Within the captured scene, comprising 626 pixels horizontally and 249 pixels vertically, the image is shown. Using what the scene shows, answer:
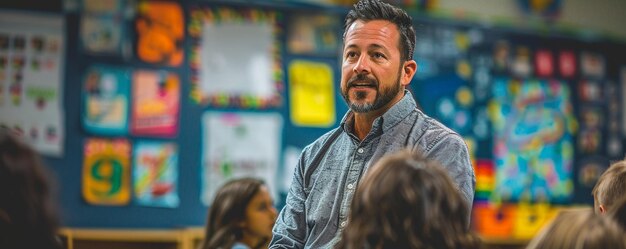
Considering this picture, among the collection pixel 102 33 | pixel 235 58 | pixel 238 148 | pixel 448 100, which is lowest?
pixel 238 148

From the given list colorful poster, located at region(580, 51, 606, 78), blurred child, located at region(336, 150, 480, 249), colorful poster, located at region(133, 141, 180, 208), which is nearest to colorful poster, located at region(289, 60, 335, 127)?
colorful poster, located at region(133, 141, 180, 208)

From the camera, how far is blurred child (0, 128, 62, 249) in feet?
5.57

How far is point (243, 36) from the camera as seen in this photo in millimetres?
5102

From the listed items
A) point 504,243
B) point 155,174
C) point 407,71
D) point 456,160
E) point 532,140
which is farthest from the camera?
point 532,140

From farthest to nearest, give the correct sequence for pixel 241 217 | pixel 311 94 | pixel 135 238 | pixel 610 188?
pixel 311 94 < pixel 135 238 < pixel 241 217 < pixel 610 188

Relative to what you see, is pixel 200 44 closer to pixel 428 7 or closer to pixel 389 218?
pixel 428 7

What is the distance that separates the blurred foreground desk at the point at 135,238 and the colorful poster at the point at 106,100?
518 mm

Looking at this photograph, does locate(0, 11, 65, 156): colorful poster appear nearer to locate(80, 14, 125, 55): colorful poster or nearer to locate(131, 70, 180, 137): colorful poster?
locate(80, 14, 125, 55): colorful poster

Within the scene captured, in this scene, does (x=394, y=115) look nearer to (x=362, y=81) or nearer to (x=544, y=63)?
(x=362, y=81)

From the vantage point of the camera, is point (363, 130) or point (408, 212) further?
point (363, 130)

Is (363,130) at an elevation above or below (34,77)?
above

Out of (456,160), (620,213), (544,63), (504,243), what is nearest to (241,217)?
A: (456,160)

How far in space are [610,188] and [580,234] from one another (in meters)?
1.12

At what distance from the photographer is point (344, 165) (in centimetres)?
241
